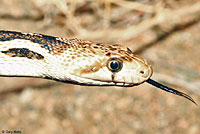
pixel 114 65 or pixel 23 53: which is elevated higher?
pixel 23 53

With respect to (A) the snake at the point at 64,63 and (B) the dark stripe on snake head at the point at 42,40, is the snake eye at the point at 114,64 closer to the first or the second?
(A) the snake at the point at 64,63

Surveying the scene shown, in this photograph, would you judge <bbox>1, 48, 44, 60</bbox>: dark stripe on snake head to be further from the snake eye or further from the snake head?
the snake eye

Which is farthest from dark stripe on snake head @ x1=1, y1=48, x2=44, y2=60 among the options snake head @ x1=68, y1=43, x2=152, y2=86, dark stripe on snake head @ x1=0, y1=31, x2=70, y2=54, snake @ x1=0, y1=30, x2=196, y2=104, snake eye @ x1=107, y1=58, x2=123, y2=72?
snake eye @ x1=107, y1=58, x2=123, y2=72

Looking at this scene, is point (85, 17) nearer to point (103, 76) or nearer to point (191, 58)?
point (191, 58)

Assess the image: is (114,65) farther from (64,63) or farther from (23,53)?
(23,53)

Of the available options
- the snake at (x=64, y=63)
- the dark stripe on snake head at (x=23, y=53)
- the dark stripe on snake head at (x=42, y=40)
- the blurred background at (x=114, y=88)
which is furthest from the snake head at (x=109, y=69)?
the blurred background at (x=114, y=88)

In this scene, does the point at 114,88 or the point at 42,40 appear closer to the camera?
the point at 42,40

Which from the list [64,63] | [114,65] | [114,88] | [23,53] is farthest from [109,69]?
[114,88]
